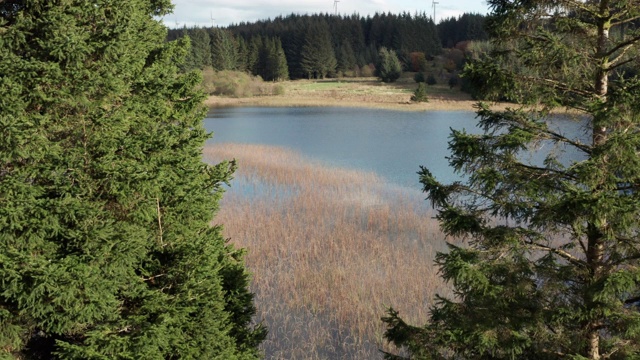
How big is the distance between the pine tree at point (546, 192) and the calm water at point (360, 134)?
433 inches

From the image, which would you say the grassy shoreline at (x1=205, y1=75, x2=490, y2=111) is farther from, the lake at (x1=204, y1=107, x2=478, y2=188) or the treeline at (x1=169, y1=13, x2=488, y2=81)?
the treeline at (x1=169, y1=13, x2=488, y2=81)

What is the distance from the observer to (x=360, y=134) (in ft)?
111

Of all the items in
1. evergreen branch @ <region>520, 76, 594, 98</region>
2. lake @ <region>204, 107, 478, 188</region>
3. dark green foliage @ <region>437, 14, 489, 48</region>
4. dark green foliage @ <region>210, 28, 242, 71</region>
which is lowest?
lake @ <region>204, 107, 478, 188</region>

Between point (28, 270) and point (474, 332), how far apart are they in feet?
15.0

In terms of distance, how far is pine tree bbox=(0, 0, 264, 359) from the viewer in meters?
5.06

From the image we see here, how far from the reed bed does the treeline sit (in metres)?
55.8

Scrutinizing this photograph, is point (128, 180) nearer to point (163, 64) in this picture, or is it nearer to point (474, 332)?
point (163, 64)

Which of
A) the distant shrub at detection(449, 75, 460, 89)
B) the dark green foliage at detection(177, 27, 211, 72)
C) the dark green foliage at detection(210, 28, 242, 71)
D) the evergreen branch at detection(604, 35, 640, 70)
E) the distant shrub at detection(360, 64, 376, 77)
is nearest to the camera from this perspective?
the evergreen branch at detection(604, 35, 640, 70)

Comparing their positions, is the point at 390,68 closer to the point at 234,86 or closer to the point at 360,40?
the point at 234,86

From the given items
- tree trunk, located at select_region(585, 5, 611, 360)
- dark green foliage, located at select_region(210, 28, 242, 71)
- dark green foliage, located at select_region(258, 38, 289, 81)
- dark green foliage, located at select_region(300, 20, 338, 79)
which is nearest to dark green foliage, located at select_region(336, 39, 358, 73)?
dark green foliage, located at select_region(300, 20, 338, 79)

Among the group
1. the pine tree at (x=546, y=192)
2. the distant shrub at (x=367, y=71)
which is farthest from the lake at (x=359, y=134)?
the distant shrub at (x=367, y=71)

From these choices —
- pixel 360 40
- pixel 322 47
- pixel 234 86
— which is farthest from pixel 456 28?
pixel 234 86

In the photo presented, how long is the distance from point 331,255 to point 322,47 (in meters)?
75.0

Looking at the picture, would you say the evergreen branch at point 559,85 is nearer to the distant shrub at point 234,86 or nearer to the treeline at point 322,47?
the distant shrub at point 234,86
